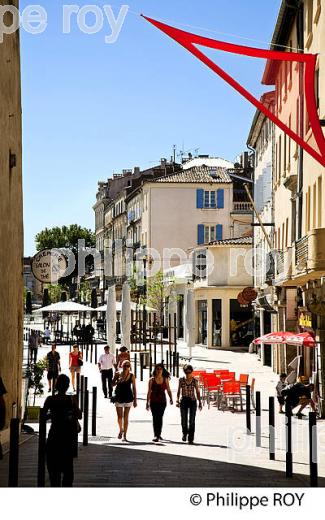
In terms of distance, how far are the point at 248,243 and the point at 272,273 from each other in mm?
22762

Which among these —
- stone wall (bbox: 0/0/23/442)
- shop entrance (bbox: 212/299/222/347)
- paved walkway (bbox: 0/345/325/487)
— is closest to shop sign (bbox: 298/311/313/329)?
paved walkway (bbox: 0/345/325/487)

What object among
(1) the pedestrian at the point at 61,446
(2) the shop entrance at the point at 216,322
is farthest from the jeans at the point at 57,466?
(2) the shop entrance at the point at 216,322

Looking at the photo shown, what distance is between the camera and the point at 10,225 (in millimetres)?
17422

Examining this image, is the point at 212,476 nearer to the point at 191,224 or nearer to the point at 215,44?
the point at 215,44

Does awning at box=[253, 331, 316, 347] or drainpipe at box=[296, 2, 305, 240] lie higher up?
drainpipe at box=[296, 2, 305, 240]

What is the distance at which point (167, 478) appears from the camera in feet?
40.8

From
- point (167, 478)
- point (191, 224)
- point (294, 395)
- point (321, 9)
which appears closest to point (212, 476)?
point (167, 478)

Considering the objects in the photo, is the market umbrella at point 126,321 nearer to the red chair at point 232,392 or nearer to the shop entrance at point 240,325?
the red chair at point 232,392

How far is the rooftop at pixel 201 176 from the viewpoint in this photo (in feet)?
243

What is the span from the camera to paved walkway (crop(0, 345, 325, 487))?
12414 mm

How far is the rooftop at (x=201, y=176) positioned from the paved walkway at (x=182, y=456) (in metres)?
52.1

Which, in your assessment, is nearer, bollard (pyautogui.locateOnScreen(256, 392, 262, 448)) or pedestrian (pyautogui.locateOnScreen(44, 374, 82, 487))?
pedestrian (pyautogui.locateOnScreen(44, 374, 82, 487))

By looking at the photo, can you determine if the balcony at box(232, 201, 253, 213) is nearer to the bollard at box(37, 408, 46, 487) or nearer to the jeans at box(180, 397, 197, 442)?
the jeans at box(180, 397, 197, 442)

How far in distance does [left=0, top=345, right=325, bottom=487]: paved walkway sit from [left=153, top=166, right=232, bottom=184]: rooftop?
52.1 metres
